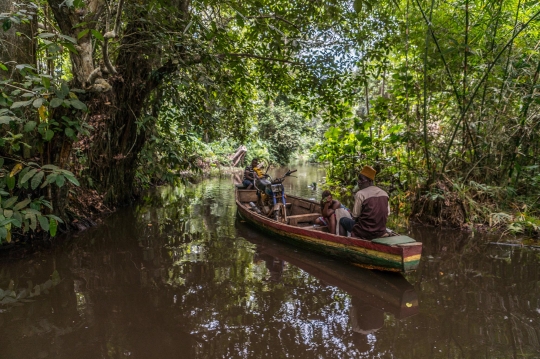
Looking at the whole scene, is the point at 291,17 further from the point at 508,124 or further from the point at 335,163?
the point at 335,163

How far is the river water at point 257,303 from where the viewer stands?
306 cm

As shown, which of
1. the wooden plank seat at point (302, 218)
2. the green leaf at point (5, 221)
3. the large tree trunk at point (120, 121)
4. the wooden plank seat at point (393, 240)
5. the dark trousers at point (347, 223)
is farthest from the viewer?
the large tree trunk at point (120, 121)

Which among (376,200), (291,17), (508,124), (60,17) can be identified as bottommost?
(376,200)

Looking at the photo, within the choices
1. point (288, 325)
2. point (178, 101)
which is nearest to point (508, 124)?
point (288, 325)

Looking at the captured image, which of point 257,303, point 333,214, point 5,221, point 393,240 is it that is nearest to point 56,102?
point 5,221

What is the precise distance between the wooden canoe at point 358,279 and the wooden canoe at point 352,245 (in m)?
0.13

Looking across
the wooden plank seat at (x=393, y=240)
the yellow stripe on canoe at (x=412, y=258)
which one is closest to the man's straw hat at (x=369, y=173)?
the wooden plank seat at (x=393, y=240)

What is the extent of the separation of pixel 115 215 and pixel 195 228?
220 cm

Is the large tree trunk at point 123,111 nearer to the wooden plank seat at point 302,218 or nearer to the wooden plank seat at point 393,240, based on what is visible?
the wooden plank seat at point 302,218

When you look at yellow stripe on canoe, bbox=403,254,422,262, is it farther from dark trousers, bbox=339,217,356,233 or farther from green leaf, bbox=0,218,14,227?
green leaf, bbox=0,218,14,227

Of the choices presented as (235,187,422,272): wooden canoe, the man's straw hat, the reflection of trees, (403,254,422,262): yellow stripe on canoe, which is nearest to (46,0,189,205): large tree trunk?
(235,187,422,272): wooden canoe

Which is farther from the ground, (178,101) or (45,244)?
(178,101)

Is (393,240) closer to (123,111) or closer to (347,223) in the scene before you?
(347,223)

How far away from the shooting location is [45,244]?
577cm
